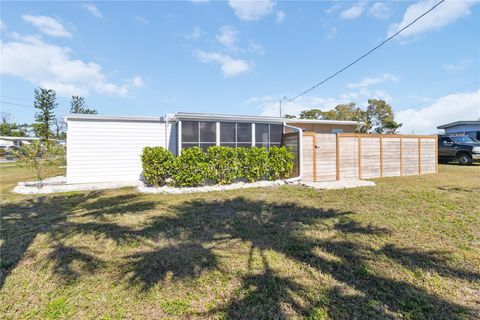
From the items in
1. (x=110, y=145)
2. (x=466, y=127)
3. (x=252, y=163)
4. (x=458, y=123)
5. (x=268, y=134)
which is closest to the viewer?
(x=252, y=163)

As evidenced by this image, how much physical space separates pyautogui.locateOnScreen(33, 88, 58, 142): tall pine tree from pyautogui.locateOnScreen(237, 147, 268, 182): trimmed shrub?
1202 inches

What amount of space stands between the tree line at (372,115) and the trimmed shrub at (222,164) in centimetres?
2645

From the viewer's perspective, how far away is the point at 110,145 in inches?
356

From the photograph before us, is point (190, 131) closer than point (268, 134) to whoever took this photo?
Yes

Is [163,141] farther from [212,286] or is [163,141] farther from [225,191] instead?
[212,286]

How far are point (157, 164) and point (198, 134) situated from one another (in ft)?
7.51

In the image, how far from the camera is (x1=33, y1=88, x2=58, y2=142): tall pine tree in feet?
93.1

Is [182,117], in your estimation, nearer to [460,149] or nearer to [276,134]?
[276,134]

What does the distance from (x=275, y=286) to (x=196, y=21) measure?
11604 mm

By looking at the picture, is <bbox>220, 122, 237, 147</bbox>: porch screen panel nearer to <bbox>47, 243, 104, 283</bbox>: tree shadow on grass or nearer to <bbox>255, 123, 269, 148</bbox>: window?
<bbox>255, 123, 269, 148</bbox>: window

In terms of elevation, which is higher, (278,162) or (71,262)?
(278,162)

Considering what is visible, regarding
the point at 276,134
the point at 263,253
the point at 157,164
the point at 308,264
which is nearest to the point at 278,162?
the point at 276,134

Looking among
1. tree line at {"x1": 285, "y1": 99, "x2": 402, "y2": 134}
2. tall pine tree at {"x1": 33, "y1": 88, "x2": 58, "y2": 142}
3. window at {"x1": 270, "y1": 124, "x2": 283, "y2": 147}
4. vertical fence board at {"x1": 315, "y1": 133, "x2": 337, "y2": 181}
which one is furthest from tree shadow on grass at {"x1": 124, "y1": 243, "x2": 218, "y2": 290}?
tall pine tree at {"x1": 33, "y1": 88, "x2": 58, "y2": 142}

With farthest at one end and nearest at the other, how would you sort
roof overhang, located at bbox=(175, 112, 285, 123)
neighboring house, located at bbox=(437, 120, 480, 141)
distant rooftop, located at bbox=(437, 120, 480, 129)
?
1. distant rooftop, located at bbox=(437, 120, 480, 129)
2. neighboring house, located at bbox=(437, 120, 480, 141)
3. roof overhang, located at bbox=(175, 112, 285, 123)
